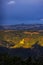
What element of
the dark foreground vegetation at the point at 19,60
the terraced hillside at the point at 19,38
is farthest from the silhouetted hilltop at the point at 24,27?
the dark foreground vegetation at the point at 19,60

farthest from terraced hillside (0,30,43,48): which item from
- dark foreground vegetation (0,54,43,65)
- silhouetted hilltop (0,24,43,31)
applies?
dark foreground vegetation (0,54,43,65)

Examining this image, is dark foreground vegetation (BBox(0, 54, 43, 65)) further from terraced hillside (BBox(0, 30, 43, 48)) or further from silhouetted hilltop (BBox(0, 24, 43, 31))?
silhouetted hilltop (BBox(0, 24, 43, 31))

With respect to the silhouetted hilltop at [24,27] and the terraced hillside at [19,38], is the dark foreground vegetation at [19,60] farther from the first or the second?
the silhouetted hilltop at [24,27]

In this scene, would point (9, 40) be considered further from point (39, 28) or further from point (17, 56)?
point (39, 28)

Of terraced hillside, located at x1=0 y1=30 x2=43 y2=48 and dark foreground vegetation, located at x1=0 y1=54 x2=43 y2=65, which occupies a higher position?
terraced hillside, located at x1=0 y1=30 x2=43 y2=48

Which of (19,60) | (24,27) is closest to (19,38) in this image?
(24,27)

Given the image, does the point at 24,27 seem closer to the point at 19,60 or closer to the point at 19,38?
Answer: the point at 19,38

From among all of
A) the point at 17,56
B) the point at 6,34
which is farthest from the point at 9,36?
the point at 17,56

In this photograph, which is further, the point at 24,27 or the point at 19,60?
the point at 24,27

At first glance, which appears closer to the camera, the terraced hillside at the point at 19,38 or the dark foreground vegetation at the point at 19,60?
the dark foreground vegetation at the point at 19,60
